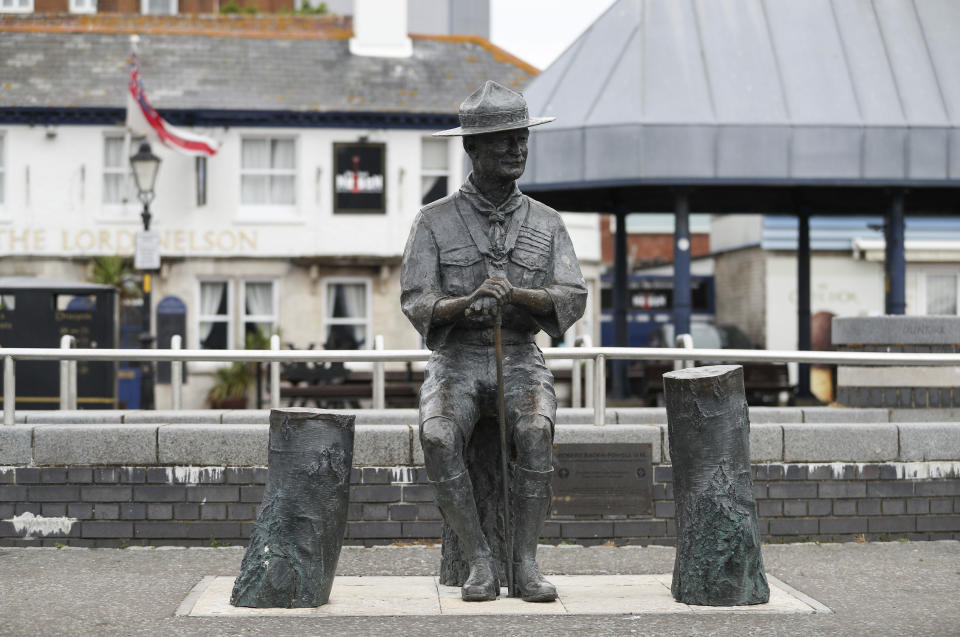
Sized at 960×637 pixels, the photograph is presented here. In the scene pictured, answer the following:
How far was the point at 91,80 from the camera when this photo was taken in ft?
91.8

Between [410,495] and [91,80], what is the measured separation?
2093 cm

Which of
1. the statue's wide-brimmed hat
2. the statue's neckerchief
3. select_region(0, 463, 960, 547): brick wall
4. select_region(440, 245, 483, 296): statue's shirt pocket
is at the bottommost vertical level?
select_region(0, 463, 960, 547): brick wall

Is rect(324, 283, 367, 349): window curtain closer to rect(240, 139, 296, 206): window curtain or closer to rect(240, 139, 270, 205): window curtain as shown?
rect(240, 139, 296, 206): window curtain

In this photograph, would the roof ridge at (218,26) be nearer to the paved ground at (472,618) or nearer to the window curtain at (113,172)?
the window curtain at (113,172)

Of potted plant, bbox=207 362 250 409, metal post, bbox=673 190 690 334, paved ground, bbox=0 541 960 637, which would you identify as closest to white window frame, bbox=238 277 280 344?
potted plant, bbox=207 362 250 409

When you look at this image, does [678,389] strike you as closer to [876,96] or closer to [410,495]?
[410,495]

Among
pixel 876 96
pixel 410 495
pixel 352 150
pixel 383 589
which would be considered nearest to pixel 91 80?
pixel 352 150

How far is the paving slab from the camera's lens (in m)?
6.70

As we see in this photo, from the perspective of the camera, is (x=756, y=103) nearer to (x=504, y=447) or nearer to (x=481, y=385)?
(x=481, y=385)

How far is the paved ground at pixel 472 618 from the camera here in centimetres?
Result: 639

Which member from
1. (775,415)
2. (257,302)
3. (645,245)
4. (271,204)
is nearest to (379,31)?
(271,204)

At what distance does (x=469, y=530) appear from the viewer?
685 cm

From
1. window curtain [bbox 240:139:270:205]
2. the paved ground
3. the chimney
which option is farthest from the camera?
the chimney

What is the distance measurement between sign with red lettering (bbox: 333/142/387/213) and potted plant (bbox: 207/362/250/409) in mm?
3973
